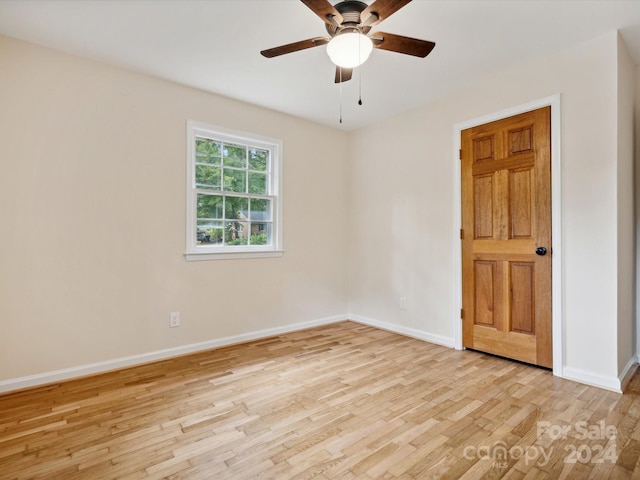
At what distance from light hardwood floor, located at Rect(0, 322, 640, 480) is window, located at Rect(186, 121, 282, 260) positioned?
125 centimetres

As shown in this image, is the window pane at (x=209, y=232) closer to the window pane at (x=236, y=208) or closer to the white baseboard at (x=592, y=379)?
the window pane at (x=236, y=208)

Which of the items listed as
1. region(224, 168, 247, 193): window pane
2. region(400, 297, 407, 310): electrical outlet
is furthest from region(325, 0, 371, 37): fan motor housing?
region(400, 297, 407, 310): electrical outlet

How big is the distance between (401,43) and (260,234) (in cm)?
249

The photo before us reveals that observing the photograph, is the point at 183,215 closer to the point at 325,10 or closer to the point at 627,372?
the point at 325,10

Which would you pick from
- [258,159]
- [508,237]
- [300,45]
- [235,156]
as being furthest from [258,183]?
[508,237]

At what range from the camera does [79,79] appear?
9.06 ft

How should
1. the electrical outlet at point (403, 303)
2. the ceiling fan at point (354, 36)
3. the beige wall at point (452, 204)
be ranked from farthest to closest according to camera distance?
the electrical outlet at point (403, 303), the beige wall at point (452, 204), the ceiling fan at point (354, 36)

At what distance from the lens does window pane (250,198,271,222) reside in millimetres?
3869

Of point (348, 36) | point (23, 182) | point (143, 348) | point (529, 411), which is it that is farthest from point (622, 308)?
point (23, 182)

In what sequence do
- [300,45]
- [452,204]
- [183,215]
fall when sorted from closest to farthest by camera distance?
1. [300,45]
2. [183,215]
3. [452,204]

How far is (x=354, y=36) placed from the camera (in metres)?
1.90

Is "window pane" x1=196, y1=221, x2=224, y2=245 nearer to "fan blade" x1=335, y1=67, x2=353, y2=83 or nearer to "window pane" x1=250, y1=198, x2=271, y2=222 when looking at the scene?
"window pane" x1=250, y1=198, x2=271, y2=222

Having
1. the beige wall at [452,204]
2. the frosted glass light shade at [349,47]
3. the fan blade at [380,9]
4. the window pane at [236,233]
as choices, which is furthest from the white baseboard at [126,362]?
the fan blade at [380,9]

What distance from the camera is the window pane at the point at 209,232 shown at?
348cm
